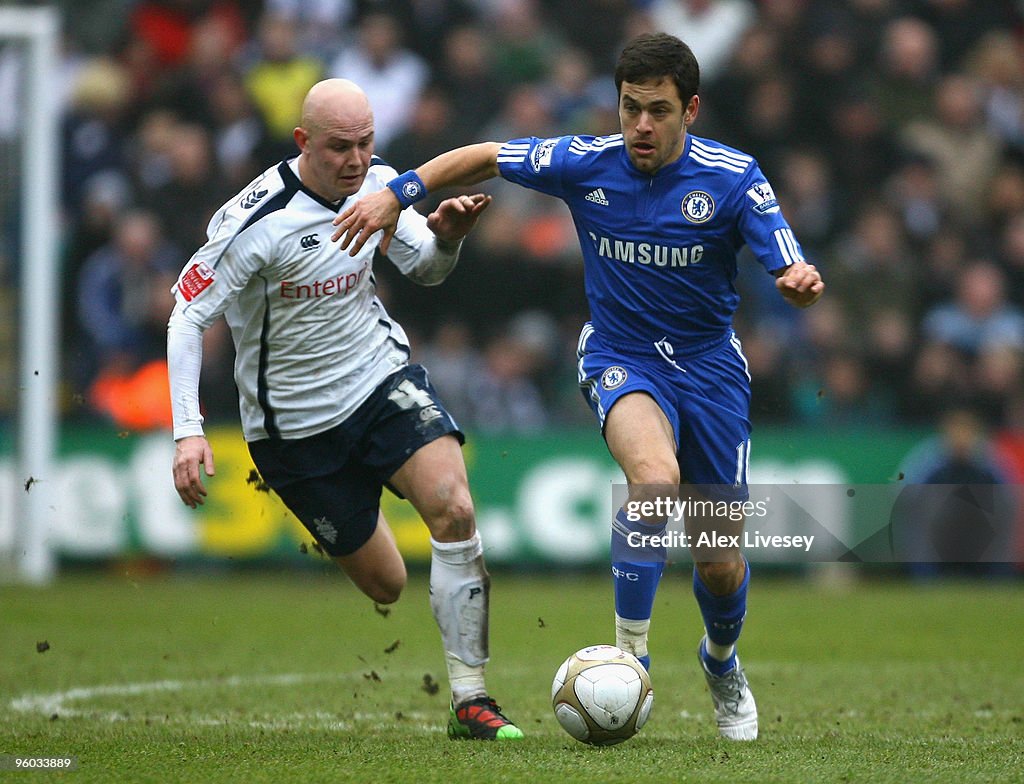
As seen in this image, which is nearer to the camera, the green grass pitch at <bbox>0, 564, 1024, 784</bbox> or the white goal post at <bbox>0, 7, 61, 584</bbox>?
the green grass pitch at <bbox>0, 564, 1024, 784</bbox>

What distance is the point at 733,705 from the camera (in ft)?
20.6

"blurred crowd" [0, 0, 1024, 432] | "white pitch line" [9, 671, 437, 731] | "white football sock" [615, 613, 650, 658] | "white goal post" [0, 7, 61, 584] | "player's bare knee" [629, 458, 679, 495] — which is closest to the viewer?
→ "player's bare knee" [629, 458, 679, 495]

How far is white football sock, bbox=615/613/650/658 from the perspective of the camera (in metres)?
5.89

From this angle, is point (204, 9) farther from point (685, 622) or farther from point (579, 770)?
point (579, 770)

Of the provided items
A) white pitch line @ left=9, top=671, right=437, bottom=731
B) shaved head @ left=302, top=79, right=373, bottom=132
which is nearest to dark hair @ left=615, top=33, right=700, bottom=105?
→ shaved head @ left=302, top=79, right=373, bottom=132

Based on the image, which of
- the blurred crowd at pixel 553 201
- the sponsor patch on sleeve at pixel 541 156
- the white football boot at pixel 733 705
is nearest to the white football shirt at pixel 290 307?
the sponsor patch on sleeve at pixel 541 156

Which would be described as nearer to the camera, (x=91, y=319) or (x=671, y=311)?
(x=671, y=311)

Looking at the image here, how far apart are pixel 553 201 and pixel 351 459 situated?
8.12 m

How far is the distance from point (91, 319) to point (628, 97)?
9.30 metres

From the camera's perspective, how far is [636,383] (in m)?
6.06

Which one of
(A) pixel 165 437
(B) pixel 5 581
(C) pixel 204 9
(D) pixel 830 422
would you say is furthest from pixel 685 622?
(C) pixel 204 9

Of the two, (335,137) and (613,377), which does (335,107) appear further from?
(613,377)

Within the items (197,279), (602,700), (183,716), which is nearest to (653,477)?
(602,700)

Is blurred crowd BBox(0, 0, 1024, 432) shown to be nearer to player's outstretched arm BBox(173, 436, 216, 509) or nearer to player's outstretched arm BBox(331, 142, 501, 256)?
player's outstretched arm BBox(331, 142, 501, 256)
